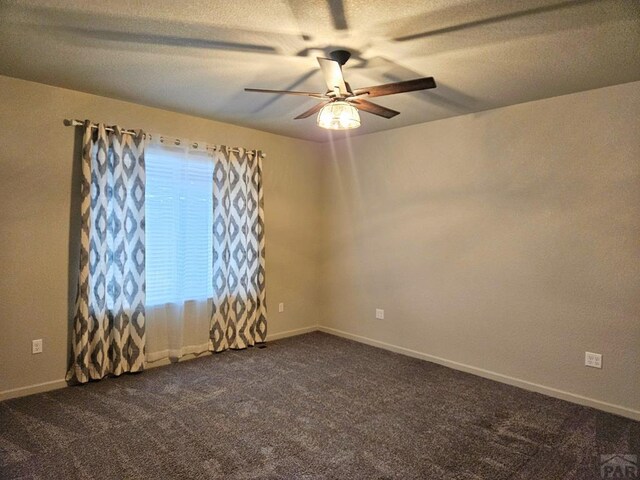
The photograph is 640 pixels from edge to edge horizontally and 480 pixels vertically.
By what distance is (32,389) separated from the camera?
3094 millimetres

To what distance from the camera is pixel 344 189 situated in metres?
4.91

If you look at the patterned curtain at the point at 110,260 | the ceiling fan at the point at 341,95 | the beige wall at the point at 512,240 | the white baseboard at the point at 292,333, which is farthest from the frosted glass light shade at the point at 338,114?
the white baseboard at the point at 292,333

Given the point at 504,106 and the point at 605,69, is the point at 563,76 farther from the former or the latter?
the point at 504,106

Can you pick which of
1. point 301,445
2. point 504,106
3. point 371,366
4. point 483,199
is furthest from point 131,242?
point 504,106

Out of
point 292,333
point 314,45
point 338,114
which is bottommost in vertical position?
point 292,333

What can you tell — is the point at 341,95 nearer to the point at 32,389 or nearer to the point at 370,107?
the point at 370,107

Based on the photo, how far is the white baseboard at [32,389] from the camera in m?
2.98

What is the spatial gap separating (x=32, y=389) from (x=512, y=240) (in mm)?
4226

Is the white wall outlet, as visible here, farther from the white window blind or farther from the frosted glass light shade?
the white window blind

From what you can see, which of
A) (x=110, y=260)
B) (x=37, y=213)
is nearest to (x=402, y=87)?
(x=110, y=260)

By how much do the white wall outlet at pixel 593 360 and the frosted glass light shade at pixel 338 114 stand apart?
2587 millimetres

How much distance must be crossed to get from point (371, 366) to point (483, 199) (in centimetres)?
195

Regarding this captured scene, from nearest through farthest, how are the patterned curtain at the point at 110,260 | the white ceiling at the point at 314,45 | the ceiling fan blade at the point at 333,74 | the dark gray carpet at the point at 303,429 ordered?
the white ceiling at the point at 314,45
the ceiling fan blade at the point at 333,74
the dark gray carpet at the point at 303,429
the patterned curtain at the point at 110,260

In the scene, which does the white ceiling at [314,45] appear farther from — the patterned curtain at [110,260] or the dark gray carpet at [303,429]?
the dark gray carpet at [303,429]
